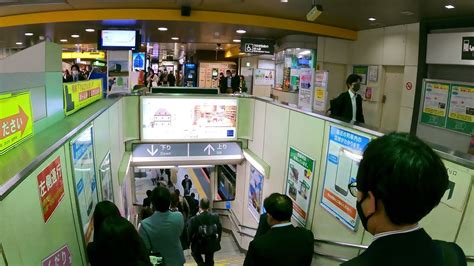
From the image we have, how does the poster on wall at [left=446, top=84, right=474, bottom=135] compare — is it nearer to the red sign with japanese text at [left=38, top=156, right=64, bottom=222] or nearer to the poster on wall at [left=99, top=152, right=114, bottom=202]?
the poster on wall at [left=99, top=152, right=114, bottom=202]

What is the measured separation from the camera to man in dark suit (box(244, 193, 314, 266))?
2535mm

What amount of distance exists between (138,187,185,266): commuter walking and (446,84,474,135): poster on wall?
622cm

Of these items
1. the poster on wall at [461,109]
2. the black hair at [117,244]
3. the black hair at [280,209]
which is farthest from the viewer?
the poster on wall at [461,109]

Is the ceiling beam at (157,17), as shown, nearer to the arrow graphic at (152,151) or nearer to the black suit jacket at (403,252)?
the arrow graphic at (152,151)

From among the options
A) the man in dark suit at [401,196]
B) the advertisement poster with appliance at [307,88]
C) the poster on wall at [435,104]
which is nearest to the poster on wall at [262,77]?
the poster on wall at [435,104]

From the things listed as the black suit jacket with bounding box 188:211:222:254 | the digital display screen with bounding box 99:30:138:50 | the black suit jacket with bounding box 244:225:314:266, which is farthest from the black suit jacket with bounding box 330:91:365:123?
the digital display screen with bounding box 99:30:138:50

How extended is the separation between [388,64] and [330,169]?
23.1 ft

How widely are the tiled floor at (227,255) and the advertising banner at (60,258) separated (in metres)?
4.58

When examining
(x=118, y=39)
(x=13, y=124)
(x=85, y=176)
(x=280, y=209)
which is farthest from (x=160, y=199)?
(x=118, y=39)

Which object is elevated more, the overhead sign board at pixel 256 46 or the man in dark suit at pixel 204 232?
the overhead sign board at pixel 256 46

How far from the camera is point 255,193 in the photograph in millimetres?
6035

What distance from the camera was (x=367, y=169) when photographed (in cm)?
96

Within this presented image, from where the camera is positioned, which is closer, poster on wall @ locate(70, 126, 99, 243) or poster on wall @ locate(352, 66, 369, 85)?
poster on wall @ locate(70, 126, 99, 243)

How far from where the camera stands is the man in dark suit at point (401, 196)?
91 cm
